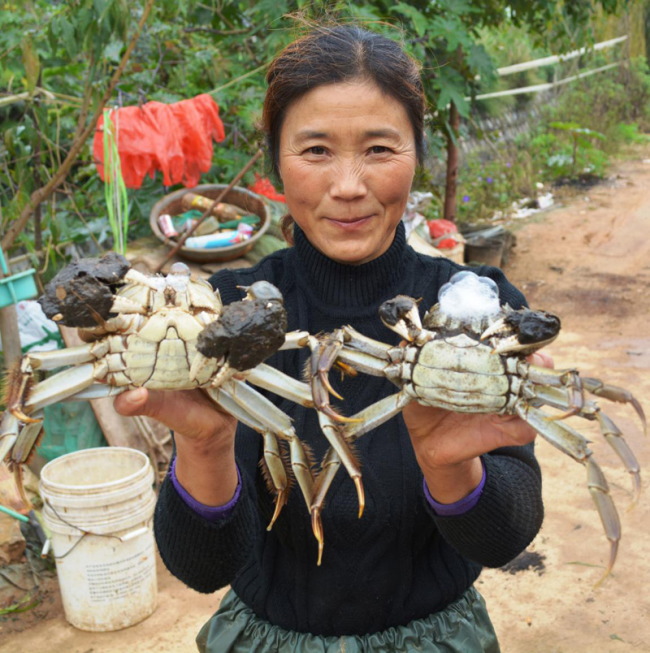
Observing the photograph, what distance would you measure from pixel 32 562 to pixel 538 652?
2688mm

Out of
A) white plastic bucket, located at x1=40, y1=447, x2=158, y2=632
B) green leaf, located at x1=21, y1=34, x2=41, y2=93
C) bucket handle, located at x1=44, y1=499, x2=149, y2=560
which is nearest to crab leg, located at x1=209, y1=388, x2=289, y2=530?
white plastic bucket, located at x1=40, y1=447, x2=158, y2=632

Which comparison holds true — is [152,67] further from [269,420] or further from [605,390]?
[605,390]

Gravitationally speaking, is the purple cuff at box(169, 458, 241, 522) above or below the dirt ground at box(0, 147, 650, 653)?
above

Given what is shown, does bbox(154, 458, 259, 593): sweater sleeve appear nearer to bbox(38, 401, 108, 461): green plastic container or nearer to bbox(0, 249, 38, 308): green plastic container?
bbox(0, 249, 38, 308): green plastic container

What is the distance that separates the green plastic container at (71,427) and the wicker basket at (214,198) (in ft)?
3.99

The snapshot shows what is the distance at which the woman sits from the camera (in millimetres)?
2117

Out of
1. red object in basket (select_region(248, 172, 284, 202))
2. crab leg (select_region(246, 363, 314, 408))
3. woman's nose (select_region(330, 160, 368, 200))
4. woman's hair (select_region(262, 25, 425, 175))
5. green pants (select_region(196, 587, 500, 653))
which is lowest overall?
red object in basket (select_region(248, 172, 284, 202))

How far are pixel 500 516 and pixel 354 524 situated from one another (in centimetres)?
37

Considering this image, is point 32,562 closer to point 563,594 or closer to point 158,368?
point 563,594

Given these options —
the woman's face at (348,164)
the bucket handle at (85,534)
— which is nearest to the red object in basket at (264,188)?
the bucket handle at (85,534)

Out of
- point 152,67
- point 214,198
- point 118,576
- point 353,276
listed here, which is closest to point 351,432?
point 353,276

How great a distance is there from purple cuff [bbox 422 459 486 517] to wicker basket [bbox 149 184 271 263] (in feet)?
12.4

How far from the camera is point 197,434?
1.98 meters

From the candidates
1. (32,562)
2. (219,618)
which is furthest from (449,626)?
(32,562)
